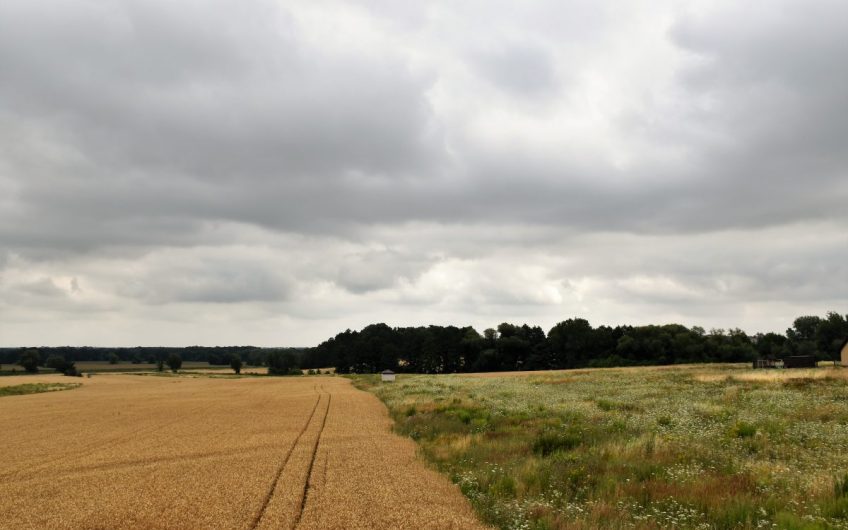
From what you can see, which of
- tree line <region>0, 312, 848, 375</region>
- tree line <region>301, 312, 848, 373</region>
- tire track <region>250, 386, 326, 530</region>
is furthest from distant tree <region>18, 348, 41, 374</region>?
tire track <region>250, 386, 326, 530</region>

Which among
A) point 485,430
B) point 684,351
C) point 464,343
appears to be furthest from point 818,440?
point 464,343

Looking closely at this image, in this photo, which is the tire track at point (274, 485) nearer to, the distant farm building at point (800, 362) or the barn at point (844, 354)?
the distant farm building at point (800, 362)

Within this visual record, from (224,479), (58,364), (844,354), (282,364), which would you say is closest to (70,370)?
(58,364)

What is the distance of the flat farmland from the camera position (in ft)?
41.3

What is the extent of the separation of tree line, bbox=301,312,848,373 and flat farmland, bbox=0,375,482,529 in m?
117

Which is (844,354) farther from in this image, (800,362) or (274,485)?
(274,485)

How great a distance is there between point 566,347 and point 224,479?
140 m

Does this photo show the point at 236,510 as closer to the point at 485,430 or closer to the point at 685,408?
the point at 485,430

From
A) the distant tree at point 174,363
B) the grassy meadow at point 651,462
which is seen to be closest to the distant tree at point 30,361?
the distant tree at point 174,363

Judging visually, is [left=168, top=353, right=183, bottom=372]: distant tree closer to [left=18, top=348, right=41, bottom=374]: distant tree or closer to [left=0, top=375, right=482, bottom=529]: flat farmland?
[left=18, top=348, right=41, bottom=374]: distant tree

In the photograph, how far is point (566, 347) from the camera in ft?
487

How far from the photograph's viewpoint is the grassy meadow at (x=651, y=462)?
37.5ft

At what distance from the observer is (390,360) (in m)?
159

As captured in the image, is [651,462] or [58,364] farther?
[58,364]
